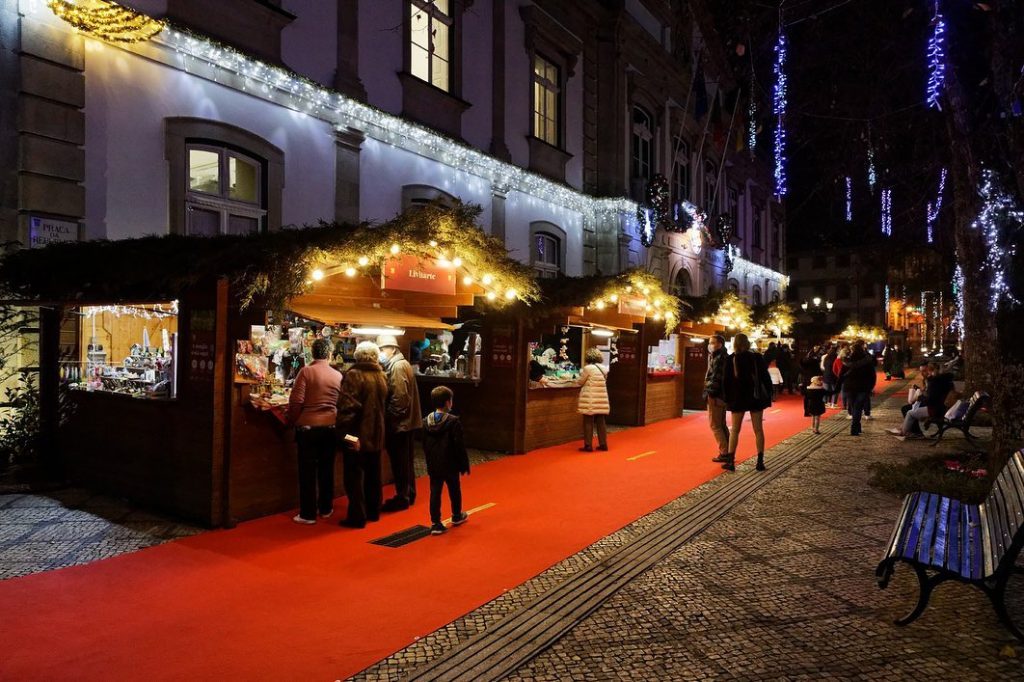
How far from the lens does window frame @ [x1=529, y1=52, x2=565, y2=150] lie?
17469 millimetres

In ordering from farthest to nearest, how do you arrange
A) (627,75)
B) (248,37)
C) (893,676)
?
(627,75) < (248,37) < (893,676)

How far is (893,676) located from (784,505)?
411 centimetres

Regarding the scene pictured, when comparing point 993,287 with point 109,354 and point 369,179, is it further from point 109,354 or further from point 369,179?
point 109,354

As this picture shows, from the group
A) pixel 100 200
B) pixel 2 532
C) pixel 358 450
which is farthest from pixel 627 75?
pixel 2 532

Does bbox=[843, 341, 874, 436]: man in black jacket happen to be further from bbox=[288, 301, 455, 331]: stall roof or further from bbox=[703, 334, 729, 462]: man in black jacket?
bbox=[288, 301, 455, 331]: stall roof

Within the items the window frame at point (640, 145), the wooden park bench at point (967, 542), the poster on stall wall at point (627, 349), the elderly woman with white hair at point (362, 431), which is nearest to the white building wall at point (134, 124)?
the elderly woman with white hair at point (362, 431)

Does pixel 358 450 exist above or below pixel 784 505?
above

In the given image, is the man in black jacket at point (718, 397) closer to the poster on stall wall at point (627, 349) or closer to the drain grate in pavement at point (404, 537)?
the poster on stall wall at point (627, 349)

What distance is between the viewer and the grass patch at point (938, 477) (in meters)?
7.94

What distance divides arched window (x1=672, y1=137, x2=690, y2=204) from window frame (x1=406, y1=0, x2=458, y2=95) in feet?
39.9

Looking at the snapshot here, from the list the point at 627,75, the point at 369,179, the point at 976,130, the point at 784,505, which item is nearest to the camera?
the point at 784,505

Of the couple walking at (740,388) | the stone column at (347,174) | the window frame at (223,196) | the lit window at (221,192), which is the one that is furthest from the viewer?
the stone column at (347,174)

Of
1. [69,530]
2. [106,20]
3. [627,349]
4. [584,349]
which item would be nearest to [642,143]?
[584,349]

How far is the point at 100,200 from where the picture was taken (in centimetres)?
898
